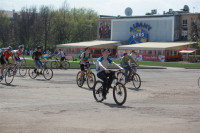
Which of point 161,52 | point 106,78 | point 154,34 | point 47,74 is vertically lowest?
point 47,74

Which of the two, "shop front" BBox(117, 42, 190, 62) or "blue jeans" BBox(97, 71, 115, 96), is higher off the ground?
"shop front" BBox(117, 42, 190, 62)

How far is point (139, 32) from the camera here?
267 feet

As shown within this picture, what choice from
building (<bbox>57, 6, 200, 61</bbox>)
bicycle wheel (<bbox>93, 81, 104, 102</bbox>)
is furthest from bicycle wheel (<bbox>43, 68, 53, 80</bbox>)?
building (<bbox>57, 6, 200, 61</bbox>)

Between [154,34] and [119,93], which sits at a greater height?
[154,34]

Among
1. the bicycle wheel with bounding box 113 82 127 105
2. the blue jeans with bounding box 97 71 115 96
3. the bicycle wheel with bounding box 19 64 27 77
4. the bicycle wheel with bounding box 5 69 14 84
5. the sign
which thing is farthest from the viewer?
the sign

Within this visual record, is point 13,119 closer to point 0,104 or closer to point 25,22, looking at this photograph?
point 0,104

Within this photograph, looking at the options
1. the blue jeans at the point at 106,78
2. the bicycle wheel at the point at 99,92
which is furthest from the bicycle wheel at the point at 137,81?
the blue jeans at the point at 106,78

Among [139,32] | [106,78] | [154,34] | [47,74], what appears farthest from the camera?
[139,32]

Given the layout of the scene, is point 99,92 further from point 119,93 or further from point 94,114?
point 94,114

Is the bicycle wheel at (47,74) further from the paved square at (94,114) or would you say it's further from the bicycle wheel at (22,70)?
the paved square at (94,114)

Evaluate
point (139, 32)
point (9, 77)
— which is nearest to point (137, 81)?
point (9, 77)

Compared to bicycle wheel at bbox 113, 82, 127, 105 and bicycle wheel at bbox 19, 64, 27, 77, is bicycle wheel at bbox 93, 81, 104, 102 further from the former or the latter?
bicycle wheel at bbox 19, 64, 27, 77

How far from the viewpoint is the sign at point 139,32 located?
80.4 metres

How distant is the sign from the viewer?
80438mm
